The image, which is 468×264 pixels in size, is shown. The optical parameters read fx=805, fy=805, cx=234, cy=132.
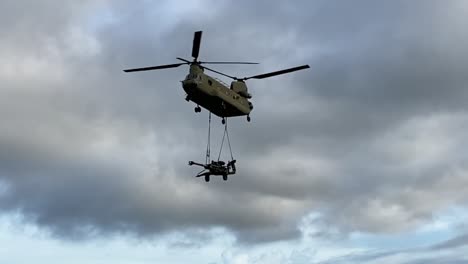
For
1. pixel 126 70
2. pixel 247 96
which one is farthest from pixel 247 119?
pixel 126 70

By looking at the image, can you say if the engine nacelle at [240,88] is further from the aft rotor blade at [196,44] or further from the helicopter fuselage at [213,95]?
the aft rotor blade at [196,44]

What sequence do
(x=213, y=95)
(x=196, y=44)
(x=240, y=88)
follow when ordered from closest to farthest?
(x=196, y=44) < (x=213, y=95) < (x=240, y=88)

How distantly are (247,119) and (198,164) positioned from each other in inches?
452

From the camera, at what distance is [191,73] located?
93.5 meters

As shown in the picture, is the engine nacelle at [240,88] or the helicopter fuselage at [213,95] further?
the engine nacelle at [240,88]

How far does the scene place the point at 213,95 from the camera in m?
95.1

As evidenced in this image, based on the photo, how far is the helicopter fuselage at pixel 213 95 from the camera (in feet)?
305

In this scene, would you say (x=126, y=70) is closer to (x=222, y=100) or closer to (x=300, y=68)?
(x=222, y=100)

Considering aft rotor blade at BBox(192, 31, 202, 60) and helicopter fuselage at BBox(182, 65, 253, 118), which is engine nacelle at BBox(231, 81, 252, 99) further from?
aft rotor blade at BBox(192, 31, 202, 60)

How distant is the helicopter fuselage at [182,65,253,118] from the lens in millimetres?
92950

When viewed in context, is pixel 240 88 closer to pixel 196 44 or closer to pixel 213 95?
pixel 213 95

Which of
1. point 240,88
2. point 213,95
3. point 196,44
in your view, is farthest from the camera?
point 240,88

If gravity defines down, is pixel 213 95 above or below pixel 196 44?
below

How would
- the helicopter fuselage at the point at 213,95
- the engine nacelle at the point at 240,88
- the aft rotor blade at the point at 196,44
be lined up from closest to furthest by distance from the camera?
the aft rotor blade at the point at 196,44 → the helicopter fuselage at the point at 213,95 → the engine nacelle at the point at 240,88
